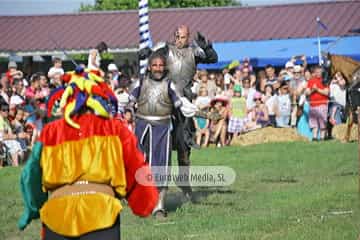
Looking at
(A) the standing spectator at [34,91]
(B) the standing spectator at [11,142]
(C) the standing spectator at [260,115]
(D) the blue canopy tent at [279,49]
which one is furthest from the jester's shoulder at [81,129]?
(D) the blue canopy tent at [279,49]

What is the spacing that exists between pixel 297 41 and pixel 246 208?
21.6 m

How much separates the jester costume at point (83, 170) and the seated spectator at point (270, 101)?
16936mm

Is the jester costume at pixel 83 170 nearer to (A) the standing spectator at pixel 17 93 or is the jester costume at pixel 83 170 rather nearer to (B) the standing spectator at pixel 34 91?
(A) the standing spectator at pixel 17 93

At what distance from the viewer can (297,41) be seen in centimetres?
3331

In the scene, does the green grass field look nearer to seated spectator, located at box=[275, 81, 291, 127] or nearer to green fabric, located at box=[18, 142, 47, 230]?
green fabric, located at box=[18, 142, 47, 230]

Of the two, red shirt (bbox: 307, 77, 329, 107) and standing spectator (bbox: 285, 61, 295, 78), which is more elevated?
standing spectator (bbox: 285, 61, 295, 78)

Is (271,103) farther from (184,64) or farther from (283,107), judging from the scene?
(184,64)

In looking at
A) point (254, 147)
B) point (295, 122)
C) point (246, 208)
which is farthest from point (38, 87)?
point (246, 208)

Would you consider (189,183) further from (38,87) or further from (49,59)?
(49,59)

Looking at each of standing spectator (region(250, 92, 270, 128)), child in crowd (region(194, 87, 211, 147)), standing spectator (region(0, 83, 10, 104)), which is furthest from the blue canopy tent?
standing spectator (region(0, 83, 10, 104))

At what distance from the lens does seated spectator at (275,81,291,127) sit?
935 inches

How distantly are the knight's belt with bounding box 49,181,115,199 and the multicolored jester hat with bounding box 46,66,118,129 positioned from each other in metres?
0.42

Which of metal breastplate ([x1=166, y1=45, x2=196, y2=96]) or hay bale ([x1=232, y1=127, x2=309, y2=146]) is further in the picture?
hay bale ([x1=232, y1=127, x2=309, y2=146])

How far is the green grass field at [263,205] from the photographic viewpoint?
1032 centimetres
